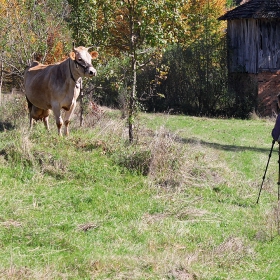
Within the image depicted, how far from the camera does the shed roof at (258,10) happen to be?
2927 cm

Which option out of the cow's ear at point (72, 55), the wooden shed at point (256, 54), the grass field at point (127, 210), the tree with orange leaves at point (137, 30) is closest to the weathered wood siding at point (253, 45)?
the wooden shed at point (256, 54)

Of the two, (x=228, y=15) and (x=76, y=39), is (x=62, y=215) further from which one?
(x=228, y=15)

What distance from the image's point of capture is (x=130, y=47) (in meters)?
14.8

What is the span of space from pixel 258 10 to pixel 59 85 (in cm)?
1776

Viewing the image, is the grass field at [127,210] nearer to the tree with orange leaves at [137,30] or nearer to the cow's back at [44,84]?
the cow's back at [44,84]

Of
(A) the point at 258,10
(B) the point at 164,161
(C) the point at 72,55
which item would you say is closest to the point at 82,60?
(C) the point at 72,55

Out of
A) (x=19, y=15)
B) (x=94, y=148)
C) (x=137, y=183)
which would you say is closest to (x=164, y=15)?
(x=94, y=148)

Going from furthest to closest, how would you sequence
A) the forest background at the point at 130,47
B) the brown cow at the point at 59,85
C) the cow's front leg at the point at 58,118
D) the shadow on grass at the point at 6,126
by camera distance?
the shadow on grass at the point at 6,126, the forest background at the point at 130,47, the cow's front leg at the point at 58,118, the brown cow at the point at 59,85

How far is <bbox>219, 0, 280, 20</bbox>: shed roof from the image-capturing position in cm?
2927

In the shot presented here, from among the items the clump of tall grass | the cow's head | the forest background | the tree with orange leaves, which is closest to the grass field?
the clump of tall grass

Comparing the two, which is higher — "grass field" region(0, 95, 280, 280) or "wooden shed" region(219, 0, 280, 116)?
"wooden shed" region(219, 0, 280, 116)

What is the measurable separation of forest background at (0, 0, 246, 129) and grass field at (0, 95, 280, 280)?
2.02 meters

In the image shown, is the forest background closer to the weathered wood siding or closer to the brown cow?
the weathered wood siding

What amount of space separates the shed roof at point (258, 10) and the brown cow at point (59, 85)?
16327 millimetres
